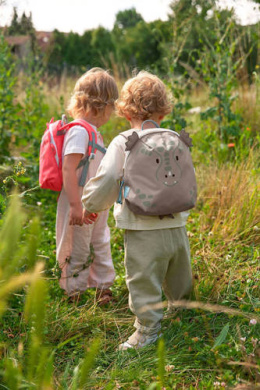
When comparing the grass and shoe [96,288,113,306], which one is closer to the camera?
the grass

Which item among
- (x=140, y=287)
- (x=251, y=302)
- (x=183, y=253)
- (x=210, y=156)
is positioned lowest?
(x=251, y=302)

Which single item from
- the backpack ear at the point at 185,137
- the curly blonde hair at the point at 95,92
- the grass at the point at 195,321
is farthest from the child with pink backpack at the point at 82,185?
the backpack ear at the point at 185,137

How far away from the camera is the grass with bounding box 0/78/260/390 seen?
1.89 meters

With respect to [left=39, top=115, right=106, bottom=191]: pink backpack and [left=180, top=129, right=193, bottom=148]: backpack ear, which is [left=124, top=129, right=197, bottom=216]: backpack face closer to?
[left=180, top=129, right=193, bottom=148]: backpack ear

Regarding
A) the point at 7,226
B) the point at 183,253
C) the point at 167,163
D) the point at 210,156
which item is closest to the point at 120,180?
→ the point at 167,163

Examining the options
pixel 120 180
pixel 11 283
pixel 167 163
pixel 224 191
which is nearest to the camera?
pixel 11 283

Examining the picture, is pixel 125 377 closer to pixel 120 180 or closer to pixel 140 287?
pixel 140 287

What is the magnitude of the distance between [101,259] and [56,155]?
816mm

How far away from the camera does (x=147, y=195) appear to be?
2088 millimetres

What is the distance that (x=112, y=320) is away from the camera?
8.47 feet

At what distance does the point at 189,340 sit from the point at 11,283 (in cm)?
168

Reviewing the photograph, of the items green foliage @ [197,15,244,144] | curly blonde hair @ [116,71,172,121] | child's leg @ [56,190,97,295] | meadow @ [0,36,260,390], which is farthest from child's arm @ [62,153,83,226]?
green foliage @ [197,15,244,144]

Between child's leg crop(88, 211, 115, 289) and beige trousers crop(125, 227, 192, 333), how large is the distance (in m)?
0.70

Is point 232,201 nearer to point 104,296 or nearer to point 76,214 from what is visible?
point 104,296
